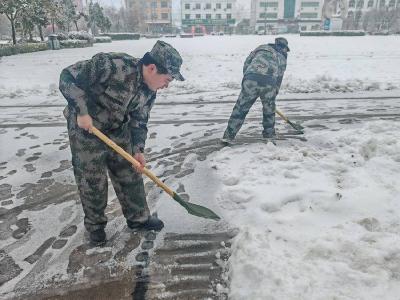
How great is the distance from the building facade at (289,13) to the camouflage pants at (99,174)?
254 ft

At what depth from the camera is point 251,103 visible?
15.2 ft

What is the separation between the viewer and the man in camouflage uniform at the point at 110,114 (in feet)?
7.17

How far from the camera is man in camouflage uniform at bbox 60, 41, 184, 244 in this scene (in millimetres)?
2186

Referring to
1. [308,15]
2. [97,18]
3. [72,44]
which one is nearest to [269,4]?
[308,15]

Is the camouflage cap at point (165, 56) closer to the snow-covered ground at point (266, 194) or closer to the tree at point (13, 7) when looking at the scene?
the snow-covered ground at point (266, 194)

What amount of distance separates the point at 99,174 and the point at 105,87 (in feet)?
1.96

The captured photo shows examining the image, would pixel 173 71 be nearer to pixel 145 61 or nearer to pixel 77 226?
pixel 145 61

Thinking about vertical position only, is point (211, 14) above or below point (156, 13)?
below

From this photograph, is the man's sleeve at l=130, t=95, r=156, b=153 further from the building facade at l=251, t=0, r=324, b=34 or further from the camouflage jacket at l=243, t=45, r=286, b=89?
the building facade at l=251, t=0, r=324, b=34

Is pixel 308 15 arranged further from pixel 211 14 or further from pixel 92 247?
pixel 92 247

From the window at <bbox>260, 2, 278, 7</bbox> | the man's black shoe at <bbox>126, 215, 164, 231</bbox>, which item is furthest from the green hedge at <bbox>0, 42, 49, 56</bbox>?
the window at <bbox>260, 2, 278, 7</bbox>

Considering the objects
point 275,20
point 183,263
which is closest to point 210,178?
point 183,263

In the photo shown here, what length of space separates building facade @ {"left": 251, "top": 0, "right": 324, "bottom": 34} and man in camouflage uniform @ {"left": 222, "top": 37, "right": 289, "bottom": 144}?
74890 mm

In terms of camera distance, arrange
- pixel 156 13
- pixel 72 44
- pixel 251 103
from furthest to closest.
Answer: pixel 156 13 → pixel 72 44 → pixel 251 103
